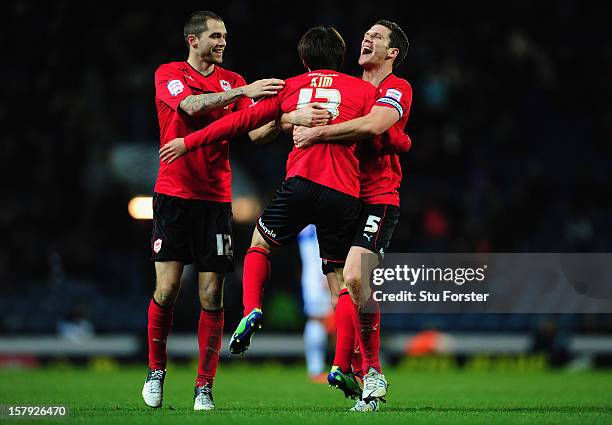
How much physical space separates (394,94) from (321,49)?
0.54 m

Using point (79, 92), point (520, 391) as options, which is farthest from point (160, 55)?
point (520, 391)

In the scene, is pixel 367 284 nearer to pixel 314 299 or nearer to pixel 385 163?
pixel 385 163

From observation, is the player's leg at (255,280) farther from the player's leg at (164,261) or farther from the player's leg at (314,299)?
the player's leg at (314,299)

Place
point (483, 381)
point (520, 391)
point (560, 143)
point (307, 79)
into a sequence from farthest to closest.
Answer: point (560, 143)
point (483, 381)
point (520, 391)
point (307, 79)

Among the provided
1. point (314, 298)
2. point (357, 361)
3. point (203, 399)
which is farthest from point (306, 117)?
point (314, 298)

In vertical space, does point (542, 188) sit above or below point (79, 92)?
below

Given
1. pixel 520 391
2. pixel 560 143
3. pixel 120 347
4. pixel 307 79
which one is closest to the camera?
pixel 307 79

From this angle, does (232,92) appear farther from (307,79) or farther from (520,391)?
(520,391)

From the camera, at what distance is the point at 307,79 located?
23.1ft

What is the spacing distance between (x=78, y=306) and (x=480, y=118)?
6.87 meters

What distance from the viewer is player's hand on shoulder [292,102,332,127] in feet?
22.7

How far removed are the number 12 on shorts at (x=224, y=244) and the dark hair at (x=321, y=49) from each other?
1.29 meters

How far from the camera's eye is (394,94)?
23.2ft

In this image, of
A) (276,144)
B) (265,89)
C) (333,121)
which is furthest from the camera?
(276,144)
